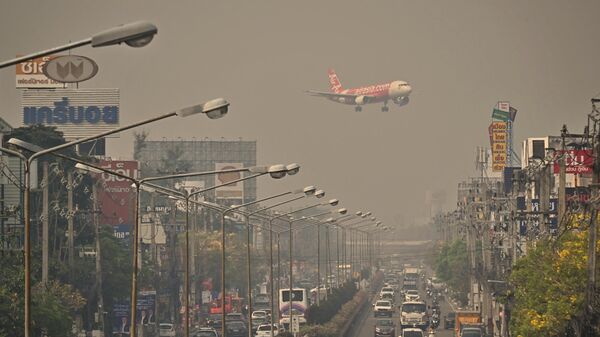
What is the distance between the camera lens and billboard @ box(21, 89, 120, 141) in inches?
6270

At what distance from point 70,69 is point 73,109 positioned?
16.8 m

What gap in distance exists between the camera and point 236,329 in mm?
109938

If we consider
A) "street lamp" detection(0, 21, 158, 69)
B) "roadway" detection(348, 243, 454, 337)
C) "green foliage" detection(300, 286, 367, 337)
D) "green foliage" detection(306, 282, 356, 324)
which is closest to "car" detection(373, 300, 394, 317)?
"roadway" detection(348, 243, 454, 337)

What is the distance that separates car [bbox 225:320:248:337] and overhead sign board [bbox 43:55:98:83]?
37.4 m

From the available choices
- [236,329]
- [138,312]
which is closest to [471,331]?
[236,329]

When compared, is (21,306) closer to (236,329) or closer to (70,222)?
(70,222)

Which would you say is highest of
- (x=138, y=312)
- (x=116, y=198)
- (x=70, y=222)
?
(x=116, y=198)

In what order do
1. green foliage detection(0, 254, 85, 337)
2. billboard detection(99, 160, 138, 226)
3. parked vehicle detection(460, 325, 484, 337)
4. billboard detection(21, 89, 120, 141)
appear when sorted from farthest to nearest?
billboard detection(21, 89, 120, 141), billboard detection(99, 160, 138, 226), parked vehicle detection(460, 325, 484, 337), green foliage detection(0, 254, 85, 337)

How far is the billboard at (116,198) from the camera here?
157 m

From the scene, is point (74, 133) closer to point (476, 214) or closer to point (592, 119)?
point (476, 214)

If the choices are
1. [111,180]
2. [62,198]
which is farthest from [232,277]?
[62,198]

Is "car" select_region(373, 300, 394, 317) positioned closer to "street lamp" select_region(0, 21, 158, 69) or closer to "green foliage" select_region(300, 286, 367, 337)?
"green foliage" select_region(300, 286, 367, 337)

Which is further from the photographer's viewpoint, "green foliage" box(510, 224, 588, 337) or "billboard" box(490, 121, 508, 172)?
"billboard" box(490, 121, 508, 172)

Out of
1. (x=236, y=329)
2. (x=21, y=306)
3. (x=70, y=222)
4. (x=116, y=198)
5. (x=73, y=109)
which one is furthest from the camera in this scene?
(x=116, y=198)
